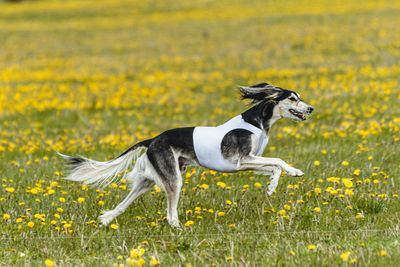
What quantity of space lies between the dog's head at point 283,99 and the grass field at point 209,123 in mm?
735

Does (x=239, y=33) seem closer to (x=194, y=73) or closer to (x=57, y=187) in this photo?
(x=194, y=73)

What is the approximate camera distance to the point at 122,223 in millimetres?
5641

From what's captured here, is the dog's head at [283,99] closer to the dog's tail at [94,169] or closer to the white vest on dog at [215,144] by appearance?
the white vest on dog at [215,144]

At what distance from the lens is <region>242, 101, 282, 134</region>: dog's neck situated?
18.0 ft

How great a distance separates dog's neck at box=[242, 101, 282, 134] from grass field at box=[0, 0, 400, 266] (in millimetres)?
833

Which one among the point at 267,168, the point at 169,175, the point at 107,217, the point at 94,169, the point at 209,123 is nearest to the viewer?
the point at 267,168

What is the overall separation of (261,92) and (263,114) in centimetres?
22

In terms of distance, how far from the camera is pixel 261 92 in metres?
5.47

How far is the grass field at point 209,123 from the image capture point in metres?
4.81

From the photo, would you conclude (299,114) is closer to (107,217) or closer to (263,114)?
(263,114)

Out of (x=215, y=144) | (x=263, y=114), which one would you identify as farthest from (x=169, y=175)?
(x=263, y=114)

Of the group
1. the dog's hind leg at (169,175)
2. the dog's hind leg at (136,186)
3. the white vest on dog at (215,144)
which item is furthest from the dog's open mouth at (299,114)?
the dog's hind leg at (136,186)

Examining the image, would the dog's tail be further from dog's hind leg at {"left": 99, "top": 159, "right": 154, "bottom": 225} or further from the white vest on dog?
the white vest on dog

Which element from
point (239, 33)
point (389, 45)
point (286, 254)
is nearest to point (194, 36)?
point (239, 33)
